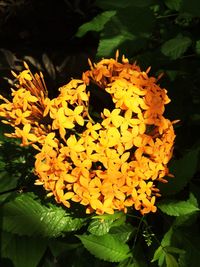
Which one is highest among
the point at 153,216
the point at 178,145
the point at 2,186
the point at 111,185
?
the point at 111,185

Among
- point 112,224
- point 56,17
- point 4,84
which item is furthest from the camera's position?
point 56,17

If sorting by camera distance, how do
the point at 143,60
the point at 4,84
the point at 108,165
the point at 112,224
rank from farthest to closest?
the point at 4,84 → the point at 143,60 → the point at 112,224 → the point at 108,165

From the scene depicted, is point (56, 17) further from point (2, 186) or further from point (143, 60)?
point (2, 186)

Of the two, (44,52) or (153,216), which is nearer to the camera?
(153,216)

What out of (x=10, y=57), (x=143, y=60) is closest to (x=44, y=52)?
(x=10, y=57)

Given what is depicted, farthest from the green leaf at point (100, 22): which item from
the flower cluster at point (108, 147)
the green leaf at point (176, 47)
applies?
the flower cluster at point (108, 147)

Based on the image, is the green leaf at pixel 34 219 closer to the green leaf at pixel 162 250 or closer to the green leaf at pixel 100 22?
the green leaf at pixel 162 250
